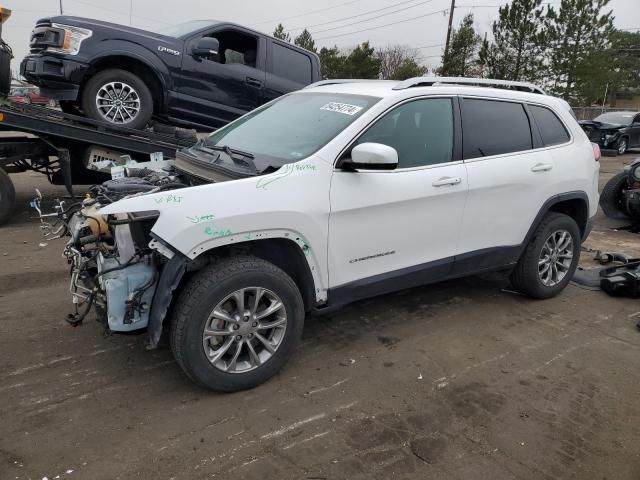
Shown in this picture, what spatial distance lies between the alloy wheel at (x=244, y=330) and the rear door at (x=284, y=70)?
5307mm

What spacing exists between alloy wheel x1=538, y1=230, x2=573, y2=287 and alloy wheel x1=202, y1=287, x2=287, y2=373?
2.65m

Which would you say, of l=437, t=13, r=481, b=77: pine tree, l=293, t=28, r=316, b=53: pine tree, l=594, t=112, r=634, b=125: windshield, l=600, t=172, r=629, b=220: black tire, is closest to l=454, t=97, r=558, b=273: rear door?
l=600, t=172, r=629, b=220: black tire

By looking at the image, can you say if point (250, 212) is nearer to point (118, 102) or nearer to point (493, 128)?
point (493, 128)

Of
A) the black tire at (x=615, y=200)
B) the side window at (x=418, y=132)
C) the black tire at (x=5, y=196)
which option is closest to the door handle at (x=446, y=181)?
the side window at (x=418, y=132)

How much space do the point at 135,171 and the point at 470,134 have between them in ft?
8.26

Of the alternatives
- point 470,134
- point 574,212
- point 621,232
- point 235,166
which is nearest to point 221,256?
point 235,166

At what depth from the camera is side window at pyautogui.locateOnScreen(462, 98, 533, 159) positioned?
391cm

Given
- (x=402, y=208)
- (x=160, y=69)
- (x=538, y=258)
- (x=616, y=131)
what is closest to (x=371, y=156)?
(x=402, y=208)

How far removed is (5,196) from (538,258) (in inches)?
242

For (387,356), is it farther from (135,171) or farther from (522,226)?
(135,171)

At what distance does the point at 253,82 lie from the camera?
300 inches

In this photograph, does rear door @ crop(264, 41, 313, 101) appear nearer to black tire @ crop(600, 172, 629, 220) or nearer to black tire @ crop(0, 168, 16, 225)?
black tire @ crop(0, 168, 16, 225)

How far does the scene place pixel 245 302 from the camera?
303cm

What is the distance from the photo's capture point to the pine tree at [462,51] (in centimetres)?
3102
